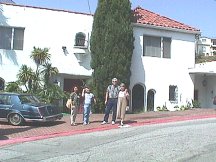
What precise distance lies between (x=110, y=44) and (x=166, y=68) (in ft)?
15.6

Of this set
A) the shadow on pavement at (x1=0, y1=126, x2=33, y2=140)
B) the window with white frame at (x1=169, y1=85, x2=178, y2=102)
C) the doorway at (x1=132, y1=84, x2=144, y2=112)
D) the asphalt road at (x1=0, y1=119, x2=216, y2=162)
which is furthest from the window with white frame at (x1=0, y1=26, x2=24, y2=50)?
the asphalt road at (x1=0, y1=119, x2=216, y2=162)

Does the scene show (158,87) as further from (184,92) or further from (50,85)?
(50,85)

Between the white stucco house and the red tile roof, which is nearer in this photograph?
the white stucco house

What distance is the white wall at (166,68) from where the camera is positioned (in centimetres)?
2647

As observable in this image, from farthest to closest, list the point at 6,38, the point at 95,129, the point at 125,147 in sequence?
the point at 6,38
the point at 95,129
the point at 125,147

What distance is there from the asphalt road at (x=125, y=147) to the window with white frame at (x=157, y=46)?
459 inches

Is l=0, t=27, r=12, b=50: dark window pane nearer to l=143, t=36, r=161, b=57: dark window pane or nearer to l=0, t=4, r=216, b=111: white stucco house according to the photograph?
l=0, t=4, r=216, b=111: white stucco house

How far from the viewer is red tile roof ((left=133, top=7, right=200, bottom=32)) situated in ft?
88.7

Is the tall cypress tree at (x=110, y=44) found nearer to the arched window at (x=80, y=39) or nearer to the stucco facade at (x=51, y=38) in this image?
the arched window at (x=80, y=39)

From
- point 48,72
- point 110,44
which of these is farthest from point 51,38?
point 110,44

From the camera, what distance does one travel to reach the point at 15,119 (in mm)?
18078

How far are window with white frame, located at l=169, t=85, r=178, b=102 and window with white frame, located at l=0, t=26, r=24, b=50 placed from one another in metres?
9.95

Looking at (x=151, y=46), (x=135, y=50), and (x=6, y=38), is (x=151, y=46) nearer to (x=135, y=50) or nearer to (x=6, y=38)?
(x=135, y=50)

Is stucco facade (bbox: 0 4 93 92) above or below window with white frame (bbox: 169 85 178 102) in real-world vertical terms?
above
